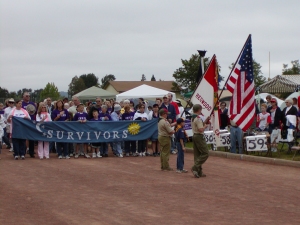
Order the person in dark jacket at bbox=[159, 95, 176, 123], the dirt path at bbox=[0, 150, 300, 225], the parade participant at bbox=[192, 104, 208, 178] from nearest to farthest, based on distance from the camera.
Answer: the dirt path at bbox=[0, 150, 300, 225], the parade participant at bbox=[192, 104, 208, 178], the person in dark jacket at bbox=[159, 95, 176, 123]

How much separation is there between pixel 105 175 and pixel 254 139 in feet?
21.0

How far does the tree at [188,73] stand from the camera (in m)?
64.6

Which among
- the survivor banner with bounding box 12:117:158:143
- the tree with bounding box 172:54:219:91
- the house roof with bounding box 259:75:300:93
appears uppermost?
the tree with bounding box 172:54:219:91

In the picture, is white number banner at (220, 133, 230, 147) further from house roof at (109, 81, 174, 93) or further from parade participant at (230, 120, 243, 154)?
house roof at (109, 81, 174, 93)

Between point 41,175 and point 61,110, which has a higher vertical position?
point 61,110

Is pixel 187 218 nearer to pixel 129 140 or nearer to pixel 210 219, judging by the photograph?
pixel 210 219

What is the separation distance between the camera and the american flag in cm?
1738

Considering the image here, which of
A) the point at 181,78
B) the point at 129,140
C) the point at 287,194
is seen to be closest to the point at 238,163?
the point at 129,140

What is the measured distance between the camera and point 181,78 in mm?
67062

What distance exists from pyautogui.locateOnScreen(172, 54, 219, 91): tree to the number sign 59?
44575 millimetres

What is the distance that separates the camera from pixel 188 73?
6569cm

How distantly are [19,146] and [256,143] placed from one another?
8.05 metres

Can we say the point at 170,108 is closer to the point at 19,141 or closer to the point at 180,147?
the point at 180,147

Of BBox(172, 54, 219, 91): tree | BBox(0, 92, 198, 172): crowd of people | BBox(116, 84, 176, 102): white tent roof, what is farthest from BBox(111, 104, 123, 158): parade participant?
BBox(172, 54, 219, 91): tree
